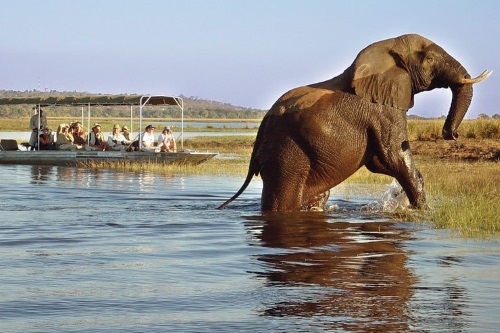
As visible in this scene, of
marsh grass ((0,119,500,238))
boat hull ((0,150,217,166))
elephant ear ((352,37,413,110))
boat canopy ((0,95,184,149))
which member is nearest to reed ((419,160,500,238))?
marsh grass ((0,119,500,238))

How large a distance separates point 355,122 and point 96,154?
55.1ft

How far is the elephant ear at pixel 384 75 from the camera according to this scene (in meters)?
15.1

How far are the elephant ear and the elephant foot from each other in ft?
5.62

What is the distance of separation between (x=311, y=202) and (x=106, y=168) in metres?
14.8

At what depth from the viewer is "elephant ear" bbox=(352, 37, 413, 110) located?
15055 mm

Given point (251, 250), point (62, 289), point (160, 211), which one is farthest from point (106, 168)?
point (62, 289)

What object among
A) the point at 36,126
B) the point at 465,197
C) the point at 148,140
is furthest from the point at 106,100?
the point at 465,197

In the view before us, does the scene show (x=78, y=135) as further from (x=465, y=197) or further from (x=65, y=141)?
(x=465, y=197)

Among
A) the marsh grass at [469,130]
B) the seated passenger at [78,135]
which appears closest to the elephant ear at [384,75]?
the seated passenger at [78,135]

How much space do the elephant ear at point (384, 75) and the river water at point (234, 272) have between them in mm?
1760

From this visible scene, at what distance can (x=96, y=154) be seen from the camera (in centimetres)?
3072

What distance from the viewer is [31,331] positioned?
7754 millimetres

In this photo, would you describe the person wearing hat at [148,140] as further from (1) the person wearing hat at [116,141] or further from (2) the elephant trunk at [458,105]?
(2) the elephant trunk at [458,105]

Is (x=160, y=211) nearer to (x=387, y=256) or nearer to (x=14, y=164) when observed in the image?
(x=387, y=256)
